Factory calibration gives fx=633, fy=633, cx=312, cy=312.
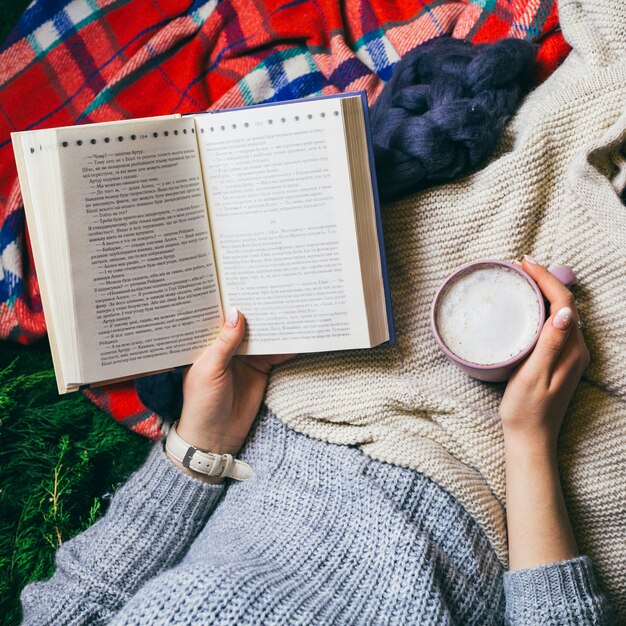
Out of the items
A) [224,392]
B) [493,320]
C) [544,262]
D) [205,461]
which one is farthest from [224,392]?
[544,262]

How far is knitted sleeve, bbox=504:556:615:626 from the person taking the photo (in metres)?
0.85

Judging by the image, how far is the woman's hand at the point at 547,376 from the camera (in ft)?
2.69

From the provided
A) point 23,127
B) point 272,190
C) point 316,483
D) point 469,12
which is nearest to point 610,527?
point 316,483

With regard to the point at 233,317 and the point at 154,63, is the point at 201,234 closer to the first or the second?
the point at 233,317

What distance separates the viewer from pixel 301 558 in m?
0.87

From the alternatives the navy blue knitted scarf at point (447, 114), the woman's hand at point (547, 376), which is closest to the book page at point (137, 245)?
the navy blue knitted scarf at point (447, 114)

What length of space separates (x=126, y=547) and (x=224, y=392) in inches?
10.6

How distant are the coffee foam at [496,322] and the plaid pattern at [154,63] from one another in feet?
1.54

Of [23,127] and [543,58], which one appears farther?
[23,127]

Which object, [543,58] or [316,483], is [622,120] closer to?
[543,58]

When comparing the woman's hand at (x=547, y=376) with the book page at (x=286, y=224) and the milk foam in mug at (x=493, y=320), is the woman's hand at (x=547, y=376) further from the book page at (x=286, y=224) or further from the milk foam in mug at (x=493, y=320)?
the book page at (x=286, y=224)

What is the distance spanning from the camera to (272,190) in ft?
2.81

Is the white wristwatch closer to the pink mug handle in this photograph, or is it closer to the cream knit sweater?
the cream knit sweater

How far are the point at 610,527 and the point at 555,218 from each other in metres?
0.46
